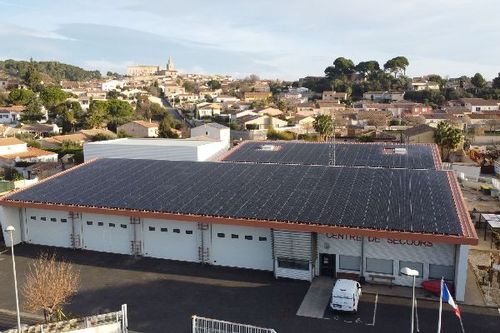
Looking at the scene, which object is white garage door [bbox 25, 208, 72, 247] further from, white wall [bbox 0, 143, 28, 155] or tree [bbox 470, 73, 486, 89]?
tree [bbox 470, 73, 486, 89]

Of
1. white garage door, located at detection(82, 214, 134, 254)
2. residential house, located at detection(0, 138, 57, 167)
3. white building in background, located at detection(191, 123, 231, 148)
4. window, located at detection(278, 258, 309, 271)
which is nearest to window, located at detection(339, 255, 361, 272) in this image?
window, located at detection(278, 258, 309, 271)

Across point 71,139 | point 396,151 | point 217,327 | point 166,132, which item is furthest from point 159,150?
point 166,132

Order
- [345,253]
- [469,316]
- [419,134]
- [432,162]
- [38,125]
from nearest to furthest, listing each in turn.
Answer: [469,316] < [345,253] < [432,162] < [419,134] < [38,125]

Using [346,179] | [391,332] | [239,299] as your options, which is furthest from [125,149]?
[391,332]

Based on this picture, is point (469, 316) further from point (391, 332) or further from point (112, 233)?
point (112, 233)

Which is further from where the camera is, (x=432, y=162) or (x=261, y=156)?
(x=261, y=156)

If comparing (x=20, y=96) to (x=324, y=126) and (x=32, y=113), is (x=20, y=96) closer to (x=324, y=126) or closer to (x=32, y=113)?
(x=32, y=113)
